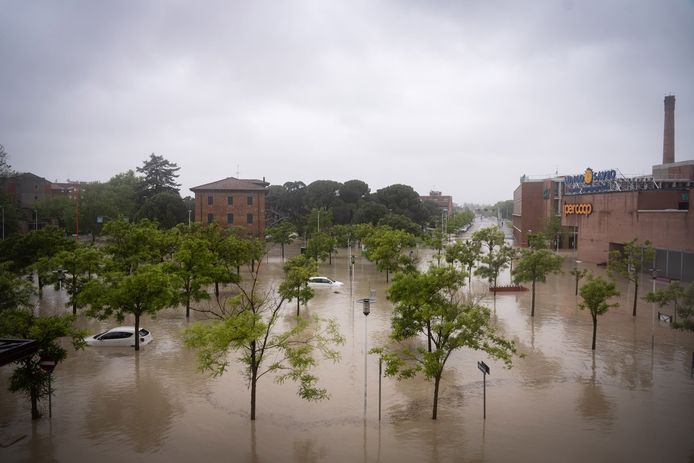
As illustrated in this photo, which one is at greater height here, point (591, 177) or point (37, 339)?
point (591, 177)

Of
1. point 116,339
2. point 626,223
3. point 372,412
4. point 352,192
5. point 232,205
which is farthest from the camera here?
point 352,192

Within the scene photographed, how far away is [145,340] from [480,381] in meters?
15.4

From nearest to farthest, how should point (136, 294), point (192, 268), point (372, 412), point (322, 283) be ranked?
point (372, 412), point (136, 294), point (192, 268), point (322, 283)

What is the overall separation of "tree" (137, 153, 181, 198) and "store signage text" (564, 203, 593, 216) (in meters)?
70.8

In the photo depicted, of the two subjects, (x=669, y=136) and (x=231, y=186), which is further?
(x=231, y=186)

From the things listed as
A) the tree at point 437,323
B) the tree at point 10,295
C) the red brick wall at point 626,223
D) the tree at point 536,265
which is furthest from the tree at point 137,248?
the red brick wall at point 626,223

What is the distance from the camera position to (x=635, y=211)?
46.7 metres

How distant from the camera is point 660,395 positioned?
1741 centimetres

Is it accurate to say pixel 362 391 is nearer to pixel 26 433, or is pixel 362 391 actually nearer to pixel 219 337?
pixel 219 337

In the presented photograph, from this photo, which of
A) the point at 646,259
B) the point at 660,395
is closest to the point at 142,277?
the point at 660,395

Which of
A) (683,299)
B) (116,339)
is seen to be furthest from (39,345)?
(683,299)

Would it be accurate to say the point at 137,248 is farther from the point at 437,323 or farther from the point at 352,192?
the point at 352,192

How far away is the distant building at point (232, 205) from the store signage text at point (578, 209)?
4347 centimetres

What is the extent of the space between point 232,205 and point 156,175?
91.9ft
